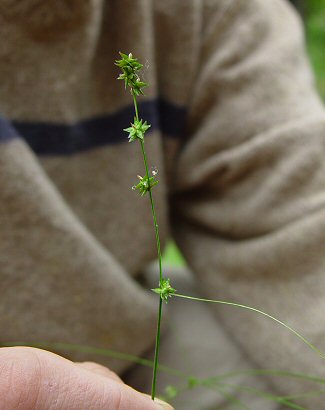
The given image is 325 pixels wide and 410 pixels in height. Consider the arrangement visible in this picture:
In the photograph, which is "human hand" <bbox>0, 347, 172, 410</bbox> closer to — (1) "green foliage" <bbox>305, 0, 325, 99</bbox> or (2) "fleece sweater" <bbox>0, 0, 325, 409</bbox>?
(2) "fleece sweater" <bbox>0, 0, 325, 409</bbox>

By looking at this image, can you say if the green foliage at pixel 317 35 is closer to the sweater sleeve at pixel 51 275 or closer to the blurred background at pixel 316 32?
the blurred background at pixel 316 32

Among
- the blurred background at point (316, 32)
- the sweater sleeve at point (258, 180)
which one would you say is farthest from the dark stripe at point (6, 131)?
the blurred background at point (316, 32)

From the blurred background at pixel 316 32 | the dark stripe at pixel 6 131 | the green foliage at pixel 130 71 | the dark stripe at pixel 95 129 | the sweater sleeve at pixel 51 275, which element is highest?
the blurred background at pixel 316 32

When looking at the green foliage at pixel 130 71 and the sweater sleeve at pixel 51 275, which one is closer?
the green foliage at pixel 130 71

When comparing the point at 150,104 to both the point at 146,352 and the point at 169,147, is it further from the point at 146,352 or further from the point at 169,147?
the point at 146,352

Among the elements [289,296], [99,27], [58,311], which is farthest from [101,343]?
[99,27]

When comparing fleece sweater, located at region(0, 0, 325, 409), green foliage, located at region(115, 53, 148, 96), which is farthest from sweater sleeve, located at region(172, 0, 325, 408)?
green foliage, located at region(115, 53, 148, 96)

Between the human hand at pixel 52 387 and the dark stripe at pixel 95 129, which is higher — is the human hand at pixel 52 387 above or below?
below

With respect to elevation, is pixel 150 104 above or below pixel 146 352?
above

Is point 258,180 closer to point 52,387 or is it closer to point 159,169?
point 159,169
